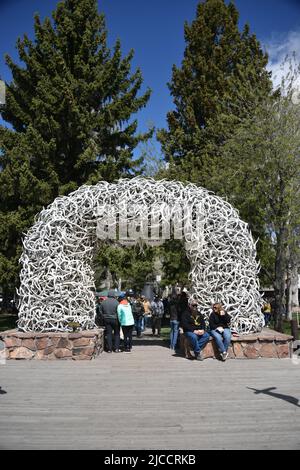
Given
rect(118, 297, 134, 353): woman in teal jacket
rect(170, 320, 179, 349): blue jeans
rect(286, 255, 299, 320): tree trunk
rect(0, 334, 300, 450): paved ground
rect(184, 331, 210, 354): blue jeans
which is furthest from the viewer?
rect(286, 255, 299, 320): tree trunk

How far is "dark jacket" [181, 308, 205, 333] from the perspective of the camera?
8586 millimetres

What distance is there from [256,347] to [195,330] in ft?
4.16

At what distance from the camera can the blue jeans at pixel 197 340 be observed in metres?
8.50

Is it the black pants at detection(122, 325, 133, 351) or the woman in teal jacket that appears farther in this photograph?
the black pants at detection(122, 325, 133, 351)

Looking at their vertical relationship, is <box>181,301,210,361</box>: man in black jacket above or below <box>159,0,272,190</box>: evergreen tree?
below

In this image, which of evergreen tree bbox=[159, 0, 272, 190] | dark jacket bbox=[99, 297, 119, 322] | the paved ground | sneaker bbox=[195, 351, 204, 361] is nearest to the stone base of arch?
the paved ground

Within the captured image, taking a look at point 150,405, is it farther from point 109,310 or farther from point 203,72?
point 203,72

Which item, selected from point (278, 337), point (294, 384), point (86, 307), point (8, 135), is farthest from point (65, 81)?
point (294, 384)

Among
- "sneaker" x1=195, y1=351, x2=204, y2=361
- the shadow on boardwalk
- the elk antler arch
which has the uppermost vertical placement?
the elk antler arch

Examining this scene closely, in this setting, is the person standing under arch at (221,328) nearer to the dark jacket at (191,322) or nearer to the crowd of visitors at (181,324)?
the crowd of visitors at (181,324)

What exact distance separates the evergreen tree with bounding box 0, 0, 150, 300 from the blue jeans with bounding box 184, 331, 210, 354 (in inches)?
361

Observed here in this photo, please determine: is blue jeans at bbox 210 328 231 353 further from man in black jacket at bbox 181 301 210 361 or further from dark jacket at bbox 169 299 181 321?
dark jacket at bbox 169 299 181 321
